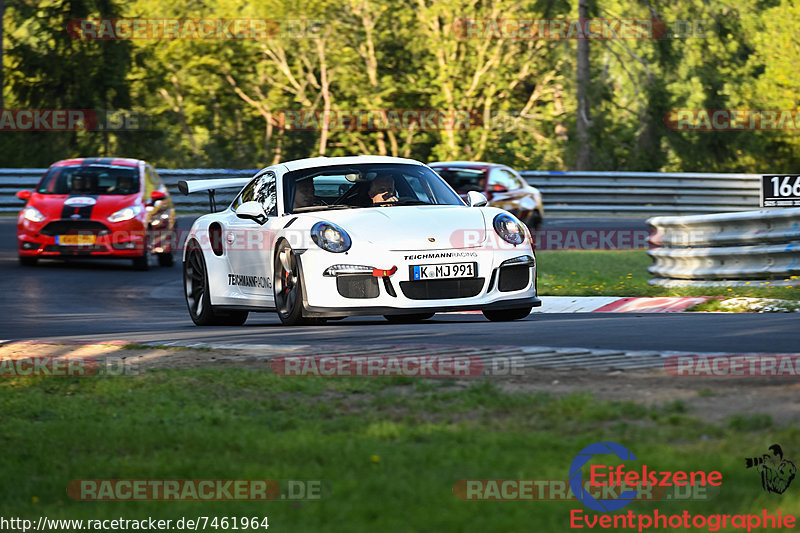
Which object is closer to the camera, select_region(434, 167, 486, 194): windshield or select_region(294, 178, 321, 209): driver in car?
select_region(294, 178, 321, 209): driver in car

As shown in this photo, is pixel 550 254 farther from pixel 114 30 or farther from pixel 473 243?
pixel 114 30

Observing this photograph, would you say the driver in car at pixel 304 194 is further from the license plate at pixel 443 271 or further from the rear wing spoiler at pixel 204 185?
the license plate at pixel 443 271

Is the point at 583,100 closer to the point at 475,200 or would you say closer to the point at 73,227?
the point at 73,227

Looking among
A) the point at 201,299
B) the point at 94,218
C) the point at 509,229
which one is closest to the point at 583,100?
the point at 94,218

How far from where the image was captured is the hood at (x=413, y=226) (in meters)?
9.77

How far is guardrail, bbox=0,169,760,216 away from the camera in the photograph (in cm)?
2939

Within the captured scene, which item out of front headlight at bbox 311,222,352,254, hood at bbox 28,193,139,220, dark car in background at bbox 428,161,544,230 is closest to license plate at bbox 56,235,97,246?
hood at bbox 28,193,139,220

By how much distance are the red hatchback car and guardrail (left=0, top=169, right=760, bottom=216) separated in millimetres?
12145

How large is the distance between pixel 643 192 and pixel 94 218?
15100 mm

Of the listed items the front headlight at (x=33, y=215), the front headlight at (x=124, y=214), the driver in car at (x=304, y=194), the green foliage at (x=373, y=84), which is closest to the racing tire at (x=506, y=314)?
the driver in car at (x=304, y=194)

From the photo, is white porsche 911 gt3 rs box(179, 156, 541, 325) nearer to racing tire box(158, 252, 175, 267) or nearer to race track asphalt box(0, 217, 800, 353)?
race track asphalt box(0, 217, 800, 353)

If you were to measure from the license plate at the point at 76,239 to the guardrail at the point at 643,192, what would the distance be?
43.4ft

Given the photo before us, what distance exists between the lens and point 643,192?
1174 inches

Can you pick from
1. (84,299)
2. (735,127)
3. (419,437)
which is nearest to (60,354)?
(419,437)
